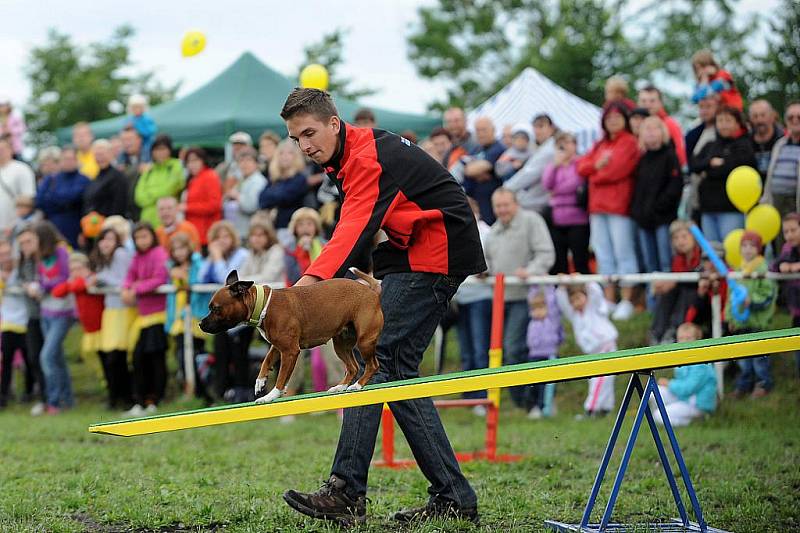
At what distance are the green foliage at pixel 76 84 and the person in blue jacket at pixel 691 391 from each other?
29.2m

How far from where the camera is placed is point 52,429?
9.89m

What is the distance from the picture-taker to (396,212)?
5.22 m

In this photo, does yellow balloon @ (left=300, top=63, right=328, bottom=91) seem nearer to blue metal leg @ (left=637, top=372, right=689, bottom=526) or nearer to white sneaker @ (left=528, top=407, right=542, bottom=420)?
white sneaker @ (left=528, top=407, right=542, bottom=420)

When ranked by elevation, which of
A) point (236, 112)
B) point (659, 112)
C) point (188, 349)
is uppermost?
point (236, 112)

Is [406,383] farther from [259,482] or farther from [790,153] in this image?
[790,153]

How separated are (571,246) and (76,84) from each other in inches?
1090

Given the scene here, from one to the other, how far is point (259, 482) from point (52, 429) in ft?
12.4

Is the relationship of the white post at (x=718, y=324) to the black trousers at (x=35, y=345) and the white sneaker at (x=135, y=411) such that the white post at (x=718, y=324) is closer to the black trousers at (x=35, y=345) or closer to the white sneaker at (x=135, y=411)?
the white sneaker at (x=135, y=411)

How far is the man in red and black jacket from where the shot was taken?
5.09m

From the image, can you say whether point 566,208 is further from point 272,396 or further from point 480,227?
point 272,396

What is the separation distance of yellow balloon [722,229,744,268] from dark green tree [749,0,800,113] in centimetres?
310

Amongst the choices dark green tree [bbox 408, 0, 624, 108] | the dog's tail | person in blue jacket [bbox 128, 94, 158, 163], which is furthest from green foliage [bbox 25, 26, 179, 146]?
the dog's tail

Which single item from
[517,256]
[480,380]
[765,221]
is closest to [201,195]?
[517,256]

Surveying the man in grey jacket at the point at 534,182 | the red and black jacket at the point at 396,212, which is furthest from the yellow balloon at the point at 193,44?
the red and black jacket at the point at 396,212
